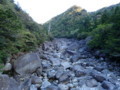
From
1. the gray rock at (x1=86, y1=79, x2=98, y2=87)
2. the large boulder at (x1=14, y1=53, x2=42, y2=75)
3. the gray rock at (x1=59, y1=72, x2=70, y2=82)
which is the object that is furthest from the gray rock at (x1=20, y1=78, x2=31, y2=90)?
the gray rock at (x1=86, y1=79, x2=98, y2=87)

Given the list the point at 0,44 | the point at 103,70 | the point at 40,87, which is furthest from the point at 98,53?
the point at 0,44

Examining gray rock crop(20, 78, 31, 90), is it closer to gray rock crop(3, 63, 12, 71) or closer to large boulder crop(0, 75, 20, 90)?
A: large boulder crop(0, 75, 20, 90)

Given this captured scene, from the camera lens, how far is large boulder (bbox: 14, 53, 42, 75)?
800 centimetres

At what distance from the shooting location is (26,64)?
8273mm

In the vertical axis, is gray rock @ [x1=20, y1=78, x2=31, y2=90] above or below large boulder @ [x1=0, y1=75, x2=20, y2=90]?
below

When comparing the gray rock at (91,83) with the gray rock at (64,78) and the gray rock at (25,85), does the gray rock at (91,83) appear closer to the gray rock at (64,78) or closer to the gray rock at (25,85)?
the gray rock at (64,78)

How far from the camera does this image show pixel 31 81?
7379 mm

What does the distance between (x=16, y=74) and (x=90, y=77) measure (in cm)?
441

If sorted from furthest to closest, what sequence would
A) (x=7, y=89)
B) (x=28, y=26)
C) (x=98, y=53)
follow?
1. (x=28, y=26)
2. (x=98, y=53)
3. (x=7, y=89)

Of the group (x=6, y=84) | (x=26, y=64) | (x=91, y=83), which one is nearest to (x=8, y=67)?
(x=26, y=64)

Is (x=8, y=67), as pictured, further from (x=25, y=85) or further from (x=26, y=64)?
(x=25, y=85)

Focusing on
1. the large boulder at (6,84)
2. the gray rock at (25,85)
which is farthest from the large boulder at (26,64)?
the large boulder at (6,84)

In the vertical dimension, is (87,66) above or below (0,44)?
below

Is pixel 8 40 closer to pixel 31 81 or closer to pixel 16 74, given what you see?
pixel 16 74
